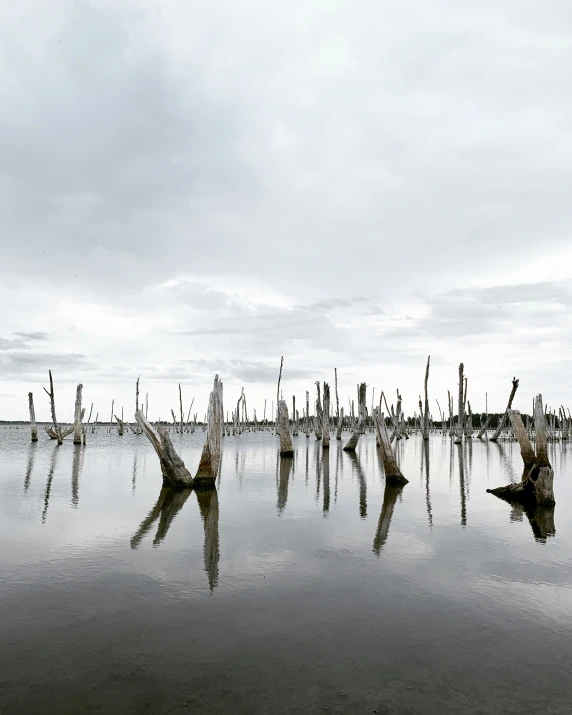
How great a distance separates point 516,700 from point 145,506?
27.1ft

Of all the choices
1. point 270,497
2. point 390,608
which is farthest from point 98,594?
point 270,497

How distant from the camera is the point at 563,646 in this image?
4.17 meters

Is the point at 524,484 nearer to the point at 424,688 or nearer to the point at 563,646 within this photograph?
the point at 563,646

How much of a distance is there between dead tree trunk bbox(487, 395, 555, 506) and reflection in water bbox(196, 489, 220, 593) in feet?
23.4

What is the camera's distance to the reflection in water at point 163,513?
766 centimetres

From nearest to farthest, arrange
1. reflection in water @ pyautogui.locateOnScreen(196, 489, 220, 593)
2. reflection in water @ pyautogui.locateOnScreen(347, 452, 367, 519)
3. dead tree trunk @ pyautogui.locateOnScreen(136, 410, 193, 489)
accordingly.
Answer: reflection in water @ pyautogui.locateOnScreen(196, 489, 220, 593), reflection in water @ pyautogui.locateOnScreen(347, 452, 367, 519), dead tree trunk @ pyautogui.locateOnScreen(136, 410, 193, 489)

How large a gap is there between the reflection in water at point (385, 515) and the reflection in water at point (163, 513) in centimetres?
334

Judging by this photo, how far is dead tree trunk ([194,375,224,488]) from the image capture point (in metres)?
13.1

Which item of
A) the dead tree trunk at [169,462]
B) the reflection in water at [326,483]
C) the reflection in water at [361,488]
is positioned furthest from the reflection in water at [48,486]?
the reflection in water at [361,488]

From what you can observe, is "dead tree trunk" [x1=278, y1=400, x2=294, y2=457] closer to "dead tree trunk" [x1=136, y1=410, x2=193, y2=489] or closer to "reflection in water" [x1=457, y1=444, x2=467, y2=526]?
"reflection in water" [x1=457, y1=444, x2=467, y2=526]

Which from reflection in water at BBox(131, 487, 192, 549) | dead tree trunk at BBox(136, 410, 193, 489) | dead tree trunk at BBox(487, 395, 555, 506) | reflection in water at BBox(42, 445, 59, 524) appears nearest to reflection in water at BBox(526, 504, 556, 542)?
dead tree trunk at BBox(487, 395, 555, 506)

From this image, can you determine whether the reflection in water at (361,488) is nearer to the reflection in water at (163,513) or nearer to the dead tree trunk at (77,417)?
the reflection in water at (163,513)

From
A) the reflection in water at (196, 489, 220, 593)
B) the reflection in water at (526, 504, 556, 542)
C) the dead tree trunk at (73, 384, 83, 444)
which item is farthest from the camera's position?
the dead tree trunk at (73, 384, 83, 444)

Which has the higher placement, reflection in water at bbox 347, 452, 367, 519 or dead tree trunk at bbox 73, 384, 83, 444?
dead tree trunk at bbox 73, 384, 83, 444
